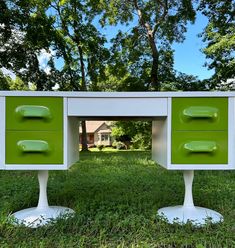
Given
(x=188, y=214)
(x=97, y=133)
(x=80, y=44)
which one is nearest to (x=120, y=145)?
(x=97, y=133)

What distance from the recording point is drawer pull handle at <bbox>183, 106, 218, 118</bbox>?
84.3 inches

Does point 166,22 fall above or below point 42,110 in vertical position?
above

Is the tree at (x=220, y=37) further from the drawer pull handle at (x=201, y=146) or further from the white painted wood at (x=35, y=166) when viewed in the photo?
the white painted wood at (x=35, y=166)

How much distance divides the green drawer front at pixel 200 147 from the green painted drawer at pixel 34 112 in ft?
2.78

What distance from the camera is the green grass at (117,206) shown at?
1966 mm

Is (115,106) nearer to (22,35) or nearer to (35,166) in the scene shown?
(35,166)

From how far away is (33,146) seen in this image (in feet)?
6.95

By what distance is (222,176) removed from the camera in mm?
4176

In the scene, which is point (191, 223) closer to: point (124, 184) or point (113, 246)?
point (113, 246)

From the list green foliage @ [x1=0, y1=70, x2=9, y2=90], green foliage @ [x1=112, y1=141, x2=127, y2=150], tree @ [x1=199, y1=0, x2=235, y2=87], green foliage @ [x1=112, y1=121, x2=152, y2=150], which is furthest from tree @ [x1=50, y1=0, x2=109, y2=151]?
Answer: green foliage @ [x1=112, y1=141, x2=127, y2=150]

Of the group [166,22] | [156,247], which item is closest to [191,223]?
[156,247]

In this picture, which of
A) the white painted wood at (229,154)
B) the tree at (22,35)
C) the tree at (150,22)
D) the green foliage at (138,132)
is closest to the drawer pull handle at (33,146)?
the white painted wood at (229,154)

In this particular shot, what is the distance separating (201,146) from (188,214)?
622mm

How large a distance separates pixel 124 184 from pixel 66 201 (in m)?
0.93
